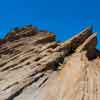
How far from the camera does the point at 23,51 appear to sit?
5931cm

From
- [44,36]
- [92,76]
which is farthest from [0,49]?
[92,76]

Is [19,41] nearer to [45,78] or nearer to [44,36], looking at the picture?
[44,36]

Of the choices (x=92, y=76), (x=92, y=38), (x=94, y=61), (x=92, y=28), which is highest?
(x=92, y=28)

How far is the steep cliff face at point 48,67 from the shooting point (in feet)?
128

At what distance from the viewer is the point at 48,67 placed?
48188 mm

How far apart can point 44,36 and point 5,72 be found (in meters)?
20.3

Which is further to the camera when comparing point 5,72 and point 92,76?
point 5,72

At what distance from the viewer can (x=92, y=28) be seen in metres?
66.2

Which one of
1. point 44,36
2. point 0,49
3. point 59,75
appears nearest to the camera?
point 59,75

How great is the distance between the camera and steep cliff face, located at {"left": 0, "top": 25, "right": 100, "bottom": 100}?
128ft

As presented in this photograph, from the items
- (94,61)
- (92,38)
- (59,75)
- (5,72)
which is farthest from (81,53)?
(5,72)

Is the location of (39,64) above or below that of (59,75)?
above

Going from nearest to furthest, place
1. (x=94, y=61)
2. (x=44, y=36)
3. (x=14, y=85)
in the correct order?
(x=14, y=85) < (x=94, y=61) < (x=44, y=36)

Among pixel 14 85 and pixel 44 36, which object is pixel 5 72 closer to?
pixel 14 85
